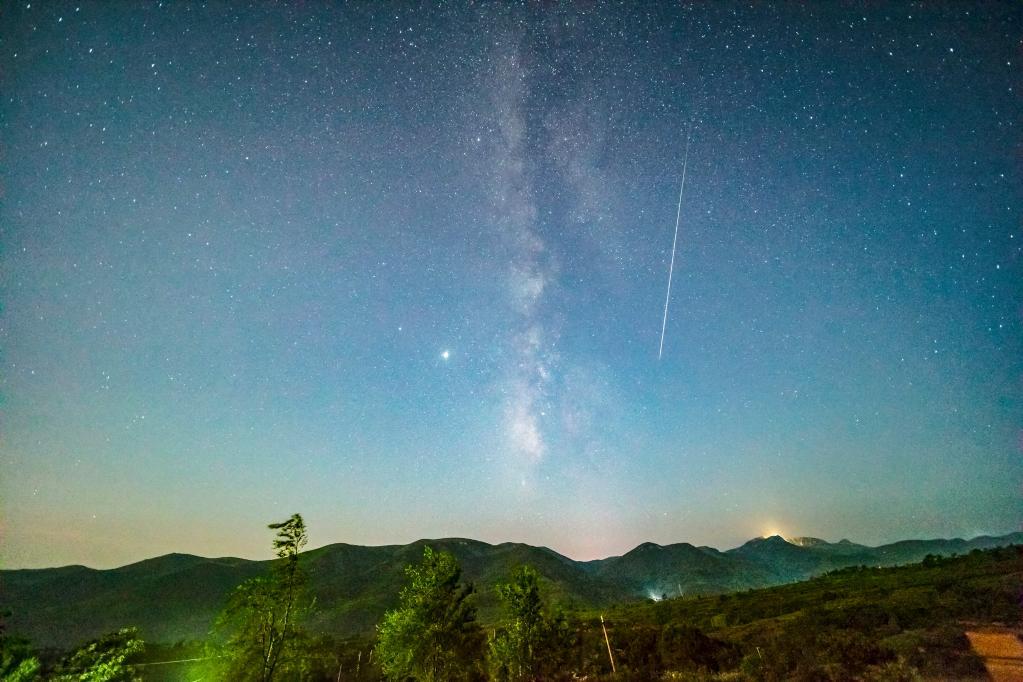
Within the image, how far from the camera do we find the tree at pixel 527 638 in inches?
1205

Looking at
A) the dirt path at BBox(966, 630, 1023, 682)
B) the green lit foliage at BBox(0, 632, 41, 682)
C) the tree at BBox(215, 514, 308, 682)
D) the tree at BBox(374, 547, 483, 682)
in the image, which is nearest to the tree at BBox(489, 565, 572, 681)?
the tree at BBox(374, 547, 483, 682)

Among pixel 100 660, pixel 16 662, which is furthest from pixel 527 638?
pixel 16 662

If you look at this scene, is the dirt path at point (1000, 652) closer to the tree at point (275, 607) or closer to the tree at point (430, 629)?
the tree at point (430, 629)

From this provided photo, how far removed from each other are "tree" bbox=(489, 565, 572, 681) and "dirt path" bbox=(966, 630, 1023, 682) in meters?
22.5

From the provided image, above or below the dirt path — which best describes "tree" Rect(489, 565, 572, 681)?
above

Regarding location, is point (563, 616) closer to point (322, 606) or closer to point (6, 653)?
point (6, 653)

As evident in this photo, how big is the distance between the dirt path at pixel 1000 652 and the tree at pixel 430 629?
28.7 m

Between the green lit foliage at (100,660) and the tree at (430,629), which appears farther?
the tree at (430,629)

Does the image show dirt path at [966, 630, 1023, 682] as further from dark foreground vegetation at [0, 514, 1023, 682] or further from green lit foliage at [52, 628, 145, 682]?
green lit foliage at [52, 628, 145, 682]

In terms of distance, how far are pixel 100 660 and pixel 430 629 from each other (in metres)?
16.9

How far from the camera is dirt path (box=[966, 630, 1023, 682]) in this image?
963 inches

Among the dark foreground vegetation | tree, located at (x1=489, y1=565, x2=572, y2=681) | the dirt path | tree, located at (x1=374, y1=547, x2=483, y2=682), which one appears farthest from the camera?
tree, located at (x1=374, y1=547, x2=483, y2=682)

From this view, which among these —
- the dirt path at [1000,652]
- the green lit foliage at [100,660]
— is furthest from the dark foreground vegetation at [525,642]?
the dirt path at [1000,652]

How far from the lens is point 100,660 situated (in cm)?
2184
